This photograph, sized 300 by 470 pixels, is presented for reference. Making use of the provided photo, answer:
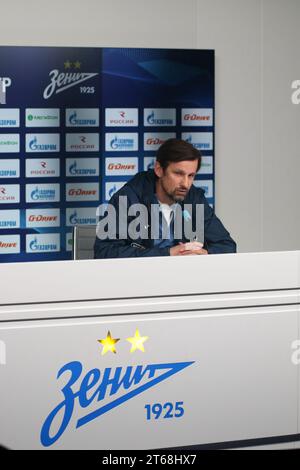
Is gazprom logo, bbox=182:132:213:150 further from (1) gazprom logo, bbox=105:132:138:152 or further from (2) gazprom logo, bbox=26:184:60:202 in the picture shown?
(2) gazprom logo, bbox=26:184:60:202

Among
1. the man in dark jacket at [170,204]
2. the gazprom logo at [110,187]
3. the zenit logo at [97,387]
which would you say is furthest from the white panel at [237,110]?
the zenit logo at [97,387]

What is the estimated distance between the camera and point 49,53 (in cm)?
477

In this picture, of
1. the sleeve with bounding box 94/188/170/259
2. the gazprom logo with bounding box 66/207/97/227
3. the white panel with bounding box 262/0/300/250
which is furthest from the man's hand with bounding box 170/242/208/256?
the white panel with bounding box 262/0/300/250

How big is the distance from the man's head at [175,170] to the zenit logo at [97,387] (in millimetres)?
1125

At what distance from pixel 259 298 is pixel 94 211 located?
10.5 feet

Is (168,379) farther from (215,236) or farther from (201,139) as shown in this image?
(201,139)

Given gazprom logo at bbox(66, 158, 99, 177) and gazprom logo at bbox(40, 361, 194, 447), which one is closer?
gazprom logo at bbox(40, 361, 194, 447)

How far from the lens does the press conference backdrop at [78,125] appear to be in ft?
15.7

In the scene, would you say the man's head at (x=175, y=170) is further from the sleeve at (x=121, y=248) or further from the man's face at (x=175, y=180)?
the sleeve at (x=121, y=248)

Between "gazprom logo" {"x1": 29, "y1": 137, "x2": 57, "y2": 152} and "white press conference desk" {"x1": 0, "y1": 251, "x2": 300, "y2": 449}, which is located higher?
"gazprom logo" {"x1": 29, "y1": 137, "x2": 57, "y2": 152}
